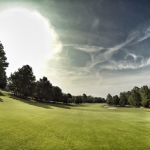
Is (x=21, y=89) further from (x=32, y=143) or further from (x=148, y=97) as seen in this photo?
(x=148, y=97)

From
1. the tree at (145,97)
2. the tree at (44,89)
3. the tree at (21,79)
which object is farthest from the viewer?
the tree at (145,97)

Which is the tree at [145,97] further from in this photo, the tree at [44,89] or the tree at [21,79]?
the tree at [21,79]

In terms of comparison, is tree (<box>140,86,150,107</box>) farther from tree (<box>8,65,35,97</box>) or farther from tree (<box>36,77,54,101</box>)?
tree (<box>8,65,35,97</box>)

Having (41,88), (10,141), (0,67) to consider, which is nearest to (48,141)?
(10,141)

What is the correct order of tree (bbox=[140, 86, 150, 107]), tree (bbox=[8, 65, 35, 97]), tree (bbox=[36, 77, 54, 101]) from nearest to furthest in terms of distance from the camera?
tree (bbox=[8, 65, 35, 97]) → tree (bbox=[36, 77, 54, 101]) → tree (bbox=[140, 86, 150, 107])

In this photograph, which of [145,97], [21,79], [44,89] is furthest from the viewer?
[145,97]

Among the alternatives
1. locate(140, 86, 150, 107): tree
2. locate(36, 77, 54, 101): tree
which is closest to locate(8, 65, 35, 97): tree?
locate(36, 77, 54, 101): tree

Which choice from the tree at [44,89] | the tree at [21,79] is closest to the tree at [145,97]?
the tree at [44,89]

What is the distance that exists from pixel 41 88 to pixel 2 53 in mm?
34972

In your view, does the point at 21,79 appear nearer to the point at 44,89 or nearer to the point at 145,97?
the point at 44,89

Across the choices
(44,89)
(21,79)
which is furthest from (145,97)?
(21,79)

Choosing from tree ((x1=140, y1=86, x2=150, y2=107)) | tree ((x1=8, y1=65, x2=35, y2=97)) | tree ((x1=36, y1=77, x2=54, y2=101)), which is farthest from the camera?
→ tree ((x1=140, y1=86, x2=150, y2=107))

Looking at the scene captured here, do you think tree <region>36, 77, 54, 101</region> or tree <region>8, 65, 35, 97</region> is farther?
tree <region>36, 77, 54, 101</region>

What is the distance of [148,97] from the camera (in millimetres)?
68188
